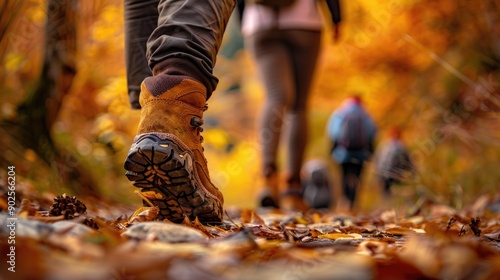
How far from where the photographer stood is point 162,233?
1.20 m

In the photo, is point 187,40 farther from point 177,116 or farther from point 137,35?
point 137,35

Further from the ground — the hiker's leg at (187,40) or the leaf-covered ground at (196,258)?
the hiker's leg at (187,40)

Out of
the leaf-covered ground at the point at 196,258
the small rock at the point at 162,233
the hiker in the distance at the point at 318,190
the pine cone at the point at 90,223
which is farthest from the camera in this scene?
the hiker in the distance at the point at 318,190

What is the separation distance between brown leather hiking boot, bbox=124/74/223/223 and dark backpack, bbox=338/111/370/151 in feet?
15.7

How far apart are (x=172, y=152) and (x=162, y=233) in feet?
1.57

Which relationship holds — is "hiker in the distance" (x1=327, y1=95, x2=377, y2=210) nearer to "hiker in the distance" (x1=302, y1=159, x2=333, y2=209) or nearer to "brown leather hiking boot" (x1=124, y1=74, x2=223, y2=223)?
"hiker in the distance" (x1=302, y1=159, x2=333, y2=209)

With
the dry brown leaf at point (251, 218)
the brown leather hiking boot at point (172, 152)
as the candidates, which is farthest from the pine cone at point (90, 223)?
the dry brown leaf at point (251, 218)

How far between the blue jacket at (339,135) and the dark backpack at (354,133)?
0.03m

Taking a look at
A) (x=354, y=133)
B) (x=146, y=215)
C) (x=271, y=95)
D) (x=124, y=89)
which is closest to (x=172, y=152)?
(x=146, y=215)

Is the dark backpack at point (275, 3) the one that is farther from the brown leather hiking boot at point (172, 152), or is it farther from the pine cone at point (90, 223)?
the pine cone at point (90, 223)

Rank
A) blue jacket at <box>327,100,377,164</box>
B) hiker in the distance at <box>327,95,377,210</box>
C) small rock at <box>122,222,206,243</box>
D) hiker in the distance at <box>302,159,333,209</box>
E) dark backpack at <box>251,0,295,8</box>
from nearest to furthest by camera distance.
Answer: small rock at <box>122,222,206,243</box>
dark backpack at <box>251,0,295,8</box>
hiker in the distance at <box>327,95,377,210</box>
blue jacket at <box>327,100,377,164</box>
hiker in the distance at <box>302,159,333,209</box>

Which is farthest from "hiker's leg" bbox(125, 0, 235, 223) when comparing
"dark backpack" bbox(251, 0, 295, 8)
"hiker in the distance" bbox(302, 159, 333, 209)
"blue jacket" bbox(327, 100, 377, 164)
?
"hiker in the distance" bbox(302, 159, 333, 209)

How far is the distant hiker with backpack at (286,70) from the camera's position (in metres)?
4.31

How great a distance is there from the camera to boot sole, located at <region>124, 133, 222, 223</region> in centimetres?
163
